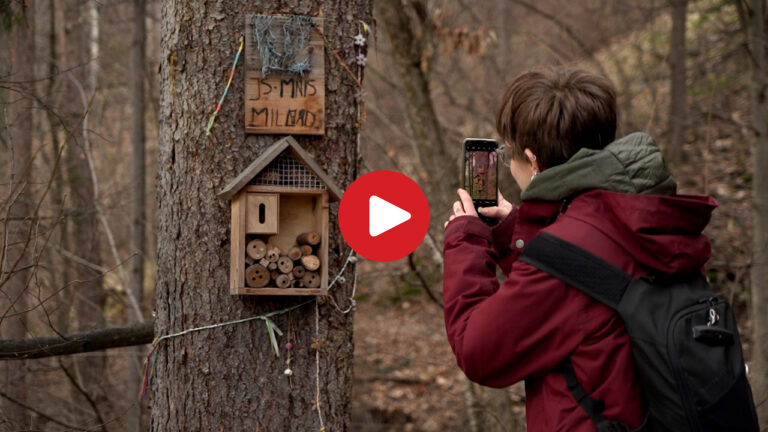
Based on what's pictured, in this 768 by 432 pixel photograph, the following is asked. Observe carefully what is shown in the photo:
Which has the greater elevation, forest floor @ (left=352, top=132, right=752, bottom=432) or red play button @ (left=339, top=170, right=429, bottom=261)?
red play button @ (left=339, top=170, right=429, bottom=261)

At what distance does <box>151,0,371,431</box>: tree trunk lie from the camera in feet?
8.07

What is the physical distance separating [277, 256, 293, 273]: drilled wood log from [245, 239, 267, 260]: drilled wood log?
0.20 ft

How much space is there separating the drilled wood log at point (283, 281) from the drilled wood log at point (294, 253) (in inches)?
2.7

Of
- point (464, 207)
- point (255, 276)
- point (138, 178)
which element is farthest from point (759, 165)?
point (138, 178)

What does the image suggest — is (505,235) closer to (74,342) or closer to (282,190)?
(282,190)

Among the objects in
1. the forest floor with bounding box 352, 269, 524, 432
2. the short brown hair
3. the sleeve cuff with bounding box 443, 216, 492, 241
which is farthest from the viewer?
the forest floor with bounding box 352, 269, 524, 432

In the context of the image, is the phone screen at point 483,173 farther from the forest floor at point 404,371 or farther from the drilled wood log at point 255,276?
the forest floor at point 404,371

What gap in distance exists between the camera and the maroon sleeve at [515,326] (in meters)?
1.88

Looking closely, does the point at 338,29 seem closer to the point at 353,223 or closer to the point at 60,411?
the point at 353,223

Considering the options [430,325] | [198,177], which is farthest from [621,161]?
[430,325]

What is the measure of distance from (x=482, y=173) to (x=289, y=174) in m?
0.66

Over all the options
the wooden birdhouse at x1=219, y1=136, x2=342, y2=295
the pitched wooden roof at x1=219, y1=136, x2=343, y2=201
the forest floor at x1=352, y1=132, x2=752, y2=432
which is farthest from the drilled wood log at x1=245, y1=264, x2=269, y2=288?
the forest floor at x1=352, y1=132, x2=752, y2=432

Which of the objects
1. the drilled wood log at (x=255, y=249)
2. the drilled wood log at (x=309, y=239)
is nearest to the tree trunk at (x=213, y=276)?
the drilled wood log at (x=255, y=249)

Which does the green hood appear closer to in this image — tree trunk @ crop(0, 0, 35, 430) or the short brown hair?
the short brown hair
